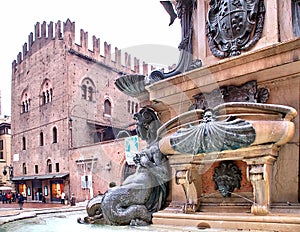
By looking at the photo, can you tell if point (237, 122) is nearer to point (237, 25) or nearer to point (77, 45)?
point (237, 25)

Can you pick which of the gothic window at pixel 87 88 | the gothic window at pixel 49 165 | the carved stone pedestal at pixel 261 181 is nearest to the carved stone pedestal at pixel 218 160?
the carved stone pedestal at pixel 261 181

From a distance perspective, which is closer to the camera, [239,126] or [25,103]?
[239,126]

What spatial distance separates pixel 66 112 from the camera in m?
34.7

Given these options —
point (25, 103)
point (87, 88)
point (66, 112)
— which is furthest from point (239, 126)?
point (25, 103)

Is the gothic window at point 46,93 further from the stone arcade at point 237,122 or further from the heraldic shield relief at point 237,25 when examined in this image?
the heraldic shield relief at point 237,25

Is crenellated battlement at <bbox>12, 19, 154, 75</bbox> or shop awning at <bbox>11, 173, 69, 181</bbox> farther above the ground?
crenellated battlement at <bbox>12, 19, 154, 75</bbox>

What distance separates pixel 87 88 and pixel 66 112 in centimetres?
346

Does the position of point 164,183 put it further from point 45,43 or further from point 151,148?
point 45,43

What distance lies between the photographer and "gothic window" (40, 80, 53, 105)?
3772 centimetres

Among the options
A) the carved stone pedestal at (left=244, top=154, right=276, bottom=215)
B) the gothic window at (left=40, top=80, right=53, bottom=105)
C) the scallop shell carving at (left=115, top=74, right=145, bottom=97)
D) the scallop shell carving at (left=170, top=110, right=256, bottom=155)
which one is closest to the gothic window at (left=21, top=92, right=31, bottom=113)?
the gothic window at (left=40, top=80, right=53, bottom=105)

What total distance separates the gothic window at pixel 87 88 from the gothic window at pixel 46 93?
11.0 ft

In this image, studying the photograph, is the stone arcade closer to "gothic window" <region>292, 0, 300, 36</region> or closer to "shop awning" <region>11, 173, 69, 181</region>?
"gothic window" <region>292, 0, 300, 36</region>

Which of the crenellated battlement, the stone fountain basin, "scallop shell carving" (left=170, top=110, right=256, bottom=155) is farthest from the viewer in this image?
the crenellated battlement

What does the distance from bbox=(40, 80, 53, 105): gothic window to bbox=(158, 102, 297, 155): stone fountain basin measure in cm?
3445
